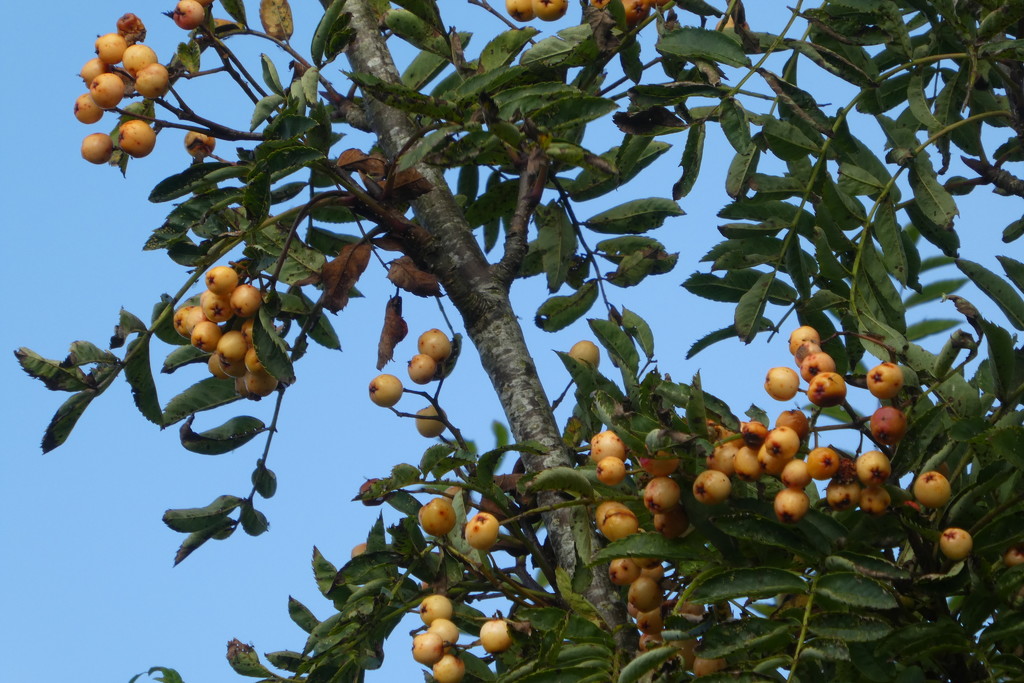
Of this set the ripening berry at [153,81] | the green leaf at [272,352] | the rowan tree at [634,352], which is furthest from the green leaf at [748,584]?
the ripening berry at [153,81]

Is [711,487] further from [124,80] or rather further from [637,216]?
[124,80]

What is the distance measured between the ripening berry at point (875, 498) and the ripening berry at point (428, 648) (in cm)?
74

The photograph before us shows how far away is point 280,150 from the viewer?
75.8 inches

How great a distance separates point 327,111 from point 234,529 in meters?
0.95

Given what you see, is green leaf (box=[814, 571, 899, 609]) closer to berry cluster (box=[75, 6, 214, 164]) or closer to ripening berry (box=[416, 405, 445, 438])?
ripening berry (box=[416, 405, 445, 438])

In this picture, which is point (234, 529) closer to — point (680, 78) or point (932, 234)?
point (680, 78)

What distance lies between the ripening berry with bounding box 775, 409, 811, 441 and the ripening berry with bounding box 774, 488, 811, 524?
0.10 metres

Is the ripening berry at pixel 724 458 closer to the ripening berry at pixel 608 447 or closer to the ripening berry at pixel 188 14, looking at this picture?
the ripening berry at pixel 608 447

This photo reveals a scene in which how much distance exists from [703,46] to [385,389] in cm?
87

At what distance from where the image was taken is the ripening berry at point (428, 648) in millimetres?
1926

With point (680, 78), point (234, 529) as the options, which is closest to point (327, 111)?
point (680, 78)

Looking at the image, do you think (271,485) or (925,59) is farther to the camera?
(271,485)

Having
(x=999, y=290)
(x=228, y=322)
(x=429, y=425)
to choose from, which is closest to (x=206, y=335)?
(x=228, y=322)

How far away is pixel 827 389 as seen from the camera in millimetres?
1666
